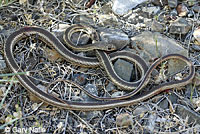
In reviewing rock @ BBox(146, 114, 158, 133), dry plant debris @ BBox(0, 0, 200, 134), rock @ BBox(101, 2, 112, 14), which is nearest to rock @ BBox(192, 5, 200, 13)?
dry plant debris @ BBox(0, 0, 200, 134)

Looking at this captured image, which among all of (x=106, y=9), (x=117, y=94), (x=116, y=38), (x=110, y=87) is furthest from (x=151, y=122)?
(x=106, y=9)

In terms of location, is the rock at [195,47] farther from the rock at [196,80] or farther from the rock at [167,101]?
the rock at [167,101]

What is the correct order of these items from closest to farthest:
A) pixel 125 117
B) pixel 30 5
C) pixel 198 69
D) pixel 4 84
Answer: pixel 125 117 → pixel 4 84 → pixel 198 69 → pixel 30 5

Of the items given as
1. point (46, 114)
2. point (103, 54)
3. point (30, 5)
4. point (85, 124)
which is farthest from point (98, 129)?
point (30, 5)

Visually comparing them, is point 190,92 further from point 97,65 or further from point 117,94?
point 97,65

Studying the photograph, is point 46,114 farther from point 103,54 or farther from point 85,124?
point 103,54

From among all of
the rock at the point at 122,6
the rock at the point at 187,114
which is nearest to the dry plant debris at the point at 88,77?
the rock at the point at 187,114
